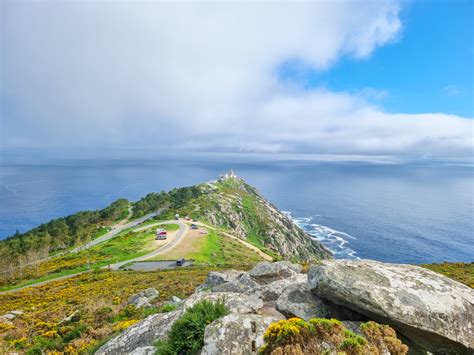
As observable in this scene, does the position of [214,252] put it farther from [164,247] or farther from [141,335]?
[141,335]

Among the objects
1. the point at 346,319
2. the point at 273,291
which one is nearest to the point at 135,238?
the point at 273,291

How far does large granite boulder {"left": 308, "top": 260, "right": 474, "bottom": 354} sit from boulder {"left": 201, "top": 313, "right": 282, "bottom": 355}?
2.82 metres

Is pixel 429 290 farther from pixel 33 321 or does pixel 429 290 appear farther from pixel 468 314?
pixel 33 321

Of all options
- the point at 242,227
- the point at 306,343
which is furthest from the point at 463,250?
the point at 306,343

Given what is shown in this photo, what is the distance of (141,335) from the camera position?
9906 millimetres

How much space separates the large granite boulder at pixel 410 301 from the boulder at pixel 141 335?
5917 millimetres

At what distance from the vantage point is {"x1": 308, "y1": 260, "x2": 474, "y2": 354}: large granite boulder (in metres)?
7.79

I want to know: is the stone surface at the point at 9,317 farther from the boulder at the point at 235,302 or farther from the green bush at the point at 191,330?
the green bush at the point at 191,330

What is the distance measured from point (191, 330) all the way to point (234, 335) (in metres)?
1.69

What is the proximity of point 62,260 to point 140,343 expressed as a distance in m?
65.8

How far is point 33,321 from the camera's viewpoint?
2052 cm

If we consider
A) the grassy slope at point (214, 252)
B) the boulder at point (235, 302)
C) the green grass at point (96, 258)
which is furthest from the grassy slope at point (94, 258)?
the boulder at point (235, 302)

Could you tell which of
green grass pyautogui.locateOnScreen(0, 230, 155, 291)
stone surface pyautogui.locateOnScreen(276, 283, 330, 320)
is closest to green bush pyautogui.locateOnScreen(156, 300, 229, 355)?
stone surface pyautogui.locateOnScreen(276, 283, 330, 320)

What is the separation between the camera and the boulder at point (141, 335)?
9531 millimetres
